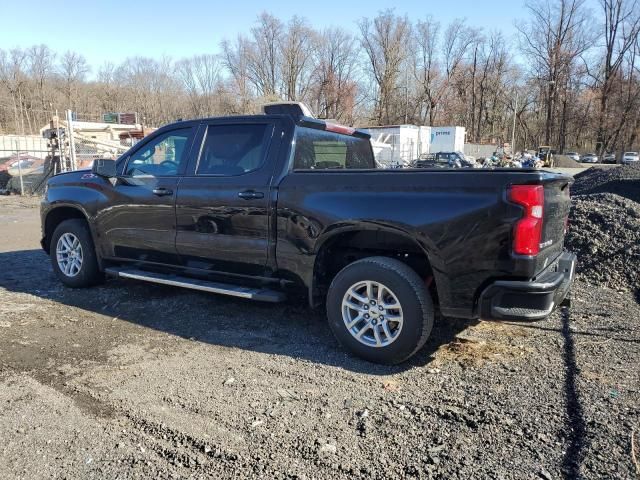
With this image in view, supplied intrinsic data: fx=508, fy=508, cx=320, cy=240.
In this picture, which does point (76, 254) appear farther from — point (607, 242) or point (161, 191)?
point (607, 242)

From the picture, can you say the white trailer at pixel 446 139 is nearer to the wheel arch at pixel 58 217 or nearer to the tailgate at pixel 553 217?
the wheel arch at pixel 58 217

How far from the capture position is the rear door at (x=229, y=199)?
4488mm

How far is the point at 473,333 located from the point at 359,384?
5.03ft

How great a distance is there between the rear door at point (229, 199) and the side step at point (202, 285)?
0.15 metres

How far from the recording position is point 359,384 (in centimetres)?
363

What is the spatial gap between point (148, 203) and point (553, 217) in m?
3.78

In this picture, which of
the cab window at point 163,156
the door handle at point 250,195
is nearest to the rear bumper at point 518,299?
the door handle at point 250,195

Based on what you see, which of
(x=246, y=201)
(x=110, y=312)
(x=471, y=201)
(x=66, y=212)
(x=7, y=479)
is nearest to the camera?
(x=7, y=479)

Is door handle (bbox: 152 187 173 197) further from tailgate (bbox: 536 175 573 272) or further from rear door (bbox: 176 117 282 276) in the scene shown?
tailgate (bbox: 536 175 573 272)

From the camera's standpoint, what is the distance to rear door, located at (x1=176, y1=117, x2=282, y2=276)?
177 inches

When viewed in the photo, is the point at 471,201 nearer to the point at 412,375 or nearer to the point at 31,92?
the point at 412,375

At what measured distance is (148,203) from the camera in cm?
520

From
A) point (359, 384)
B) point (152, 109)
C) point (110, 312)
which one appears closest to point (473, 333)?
point (359, 384)

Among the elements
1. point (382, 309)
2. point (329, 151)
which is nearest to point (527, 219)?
point (382, 309)
